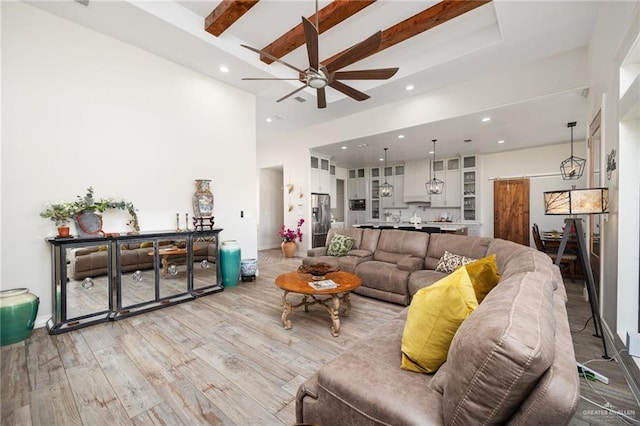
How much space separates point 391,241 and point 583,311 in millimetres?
2364

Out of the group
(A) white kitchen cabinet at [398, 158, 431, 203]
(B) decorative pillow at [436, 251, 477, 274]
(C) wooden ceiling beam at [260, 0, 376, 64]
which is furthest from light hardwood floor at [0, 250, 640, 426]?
(A) white kitchen cabinet at [398, 158, 431, 203]

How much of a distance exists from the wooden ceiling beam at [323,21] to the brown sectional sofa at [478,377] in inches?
117

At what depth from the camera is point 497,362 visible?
0.71 meters

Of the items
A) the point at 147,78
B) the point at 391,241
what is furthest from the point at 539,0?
the point at 147,78

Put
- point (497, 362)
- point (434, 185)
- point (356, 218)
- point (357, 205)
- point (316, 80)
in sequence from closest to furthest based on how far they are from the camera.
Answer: point (497, 362)
point (316, 80)
point (434, 185)
point (357, 205)
point (356, 218)

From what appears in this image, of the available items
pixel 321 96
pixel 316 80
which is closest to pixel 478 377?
pixel 316 80

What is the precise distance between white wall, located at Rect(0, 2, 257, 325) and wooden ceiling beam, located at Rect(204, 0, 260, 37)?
37.9 inches

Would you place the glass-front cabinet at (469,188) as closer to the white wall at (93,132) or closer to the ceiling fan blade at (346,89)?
the ceiling fan blade at (346,89)

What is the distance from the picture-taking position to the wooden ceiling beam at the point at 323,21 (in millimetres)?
2838

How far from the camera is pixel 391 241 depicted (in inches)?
165

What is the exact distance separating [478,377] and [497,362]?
0.26 feet

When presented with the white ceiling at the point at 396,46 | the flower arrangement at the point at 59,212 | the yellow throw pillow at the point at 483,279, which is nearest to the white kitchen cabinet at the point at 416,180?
the white ceiling at the point at 396,46

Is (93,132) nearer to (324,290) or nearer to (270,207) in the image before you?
(324,290)

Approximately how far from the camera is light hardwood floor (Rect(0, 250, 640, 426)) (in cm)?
161
